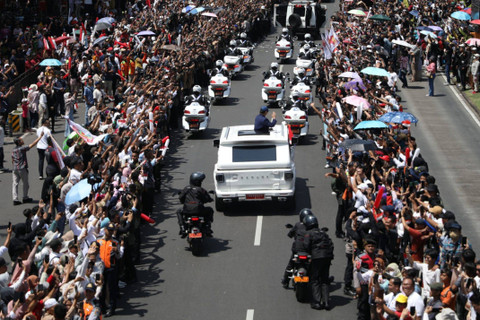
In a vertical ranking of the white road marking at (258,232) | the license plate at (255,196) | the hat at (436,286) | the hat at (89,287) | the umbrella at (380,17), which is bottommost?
the white road marking at (258,232)

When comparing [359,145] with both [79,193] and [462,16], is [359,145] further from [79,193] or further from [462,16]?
[462,16]

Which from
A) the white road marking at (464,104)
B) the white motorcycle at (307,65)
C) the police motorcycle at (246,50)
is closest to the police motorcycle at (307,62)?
the white motorcycle at (307,65)

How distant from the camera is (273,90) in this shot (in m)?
35.8

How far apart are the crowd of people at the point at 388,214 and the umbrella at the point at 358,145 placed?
0.04 metres

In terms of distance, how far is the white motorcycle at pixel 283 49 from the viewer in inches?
1846

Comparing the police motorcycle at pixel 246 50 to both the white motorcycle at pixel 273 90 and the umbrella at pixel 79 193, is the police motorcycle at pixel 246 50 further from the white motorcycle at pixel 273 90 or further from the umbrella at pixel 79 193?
the umbrella at pixel 79 193

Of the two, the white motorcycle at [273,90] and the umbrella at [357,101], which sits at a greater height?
the umbrella at [357,101]

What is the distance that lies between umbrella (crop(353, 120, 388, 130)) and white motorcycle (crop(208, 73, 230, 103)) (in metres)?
12.6

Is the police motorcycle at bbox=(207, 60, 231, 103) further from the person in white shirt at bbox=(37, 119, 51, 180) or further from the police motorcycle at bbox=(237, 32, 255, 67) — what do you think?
the person in white shirt at bbox=(37, 119, 51, 180)

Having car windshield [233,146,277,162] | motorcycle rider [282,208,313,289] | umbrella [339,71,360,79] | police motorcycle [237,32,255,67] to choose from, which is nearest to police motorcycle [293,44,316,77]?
police motorcycle [237,32,255,67]

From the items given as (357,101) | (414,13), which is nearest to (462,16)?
(414,13)

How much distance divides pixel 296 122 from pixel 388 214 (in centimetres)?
1228

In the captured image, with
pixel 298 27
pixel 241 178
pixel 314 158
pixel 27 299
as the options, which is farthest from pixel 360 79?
pixel 298 27

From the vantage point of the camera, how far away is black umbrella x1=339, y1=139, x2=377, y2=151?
23.0 meters
